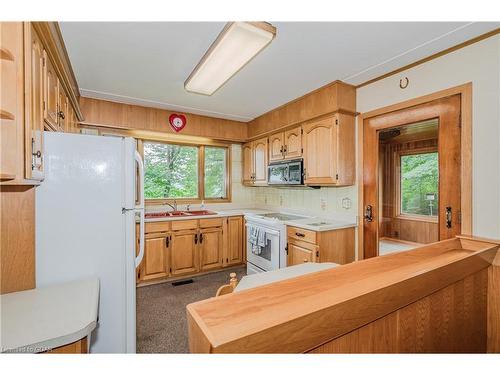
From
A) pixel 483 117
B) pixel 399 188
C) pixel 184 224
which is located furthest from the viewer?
pixel 184 224

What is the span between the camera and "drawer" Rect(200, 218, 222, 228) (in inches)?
132

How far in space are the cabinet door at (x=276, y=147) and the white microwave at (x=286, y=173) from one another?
0.11 m

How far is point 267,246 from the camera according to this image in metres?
2.93

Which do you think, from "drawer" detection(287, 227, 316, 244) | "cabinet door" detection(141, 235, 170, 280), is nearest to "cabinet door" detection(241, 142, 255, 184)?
"drawer" detection(287, 227, 316, 244)

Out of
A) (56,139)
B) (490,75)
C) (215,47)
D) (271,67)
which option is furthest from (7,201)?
(490,75)

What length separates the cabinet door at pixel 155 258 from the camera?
2.95m

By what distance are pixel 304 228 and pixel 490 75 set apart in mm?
1881

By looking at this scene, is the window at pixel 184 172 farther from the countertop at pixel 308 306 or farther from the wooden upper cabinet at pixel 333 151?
the countertop at pixel 308 306

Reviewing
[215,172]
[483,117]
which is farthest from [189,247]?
[483,117]

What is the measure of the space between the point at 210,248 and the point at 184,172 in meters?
1.31

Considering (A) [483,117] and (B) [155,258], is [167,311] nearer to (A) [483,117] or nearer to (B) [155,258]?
(B) [155,258]

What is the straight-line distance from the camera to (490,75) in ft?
5.32
